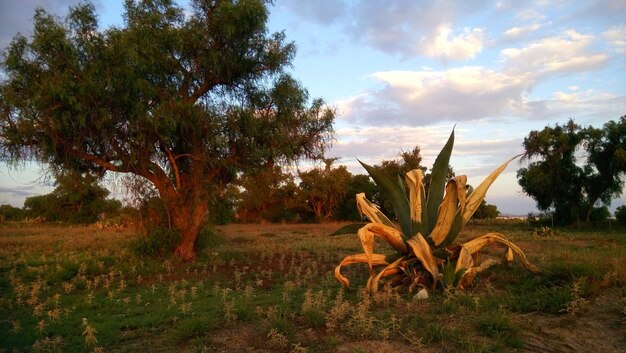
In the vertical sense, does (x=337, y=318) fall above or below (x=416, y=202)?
below

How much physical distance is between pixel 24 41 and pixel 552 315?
1321 cm

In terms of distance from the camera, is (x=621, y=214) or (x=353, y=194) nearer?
(x=621, y=214)

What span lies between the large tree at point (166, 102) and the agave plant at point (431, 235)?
611 centimetres

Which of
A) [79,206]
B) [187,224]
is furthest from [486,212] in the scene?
[187,224]

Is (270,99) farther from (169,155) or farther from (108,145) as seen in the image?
(108,145)

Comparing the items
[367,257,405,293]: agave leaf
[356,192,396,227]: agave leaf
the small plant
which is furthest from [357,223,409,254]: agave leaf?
the small plant

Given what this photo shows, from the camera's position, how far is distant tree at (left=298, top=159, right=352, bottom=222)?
162 ft

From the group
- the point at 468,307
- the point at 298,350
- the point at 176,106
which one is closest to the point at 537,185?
the point at 176,106

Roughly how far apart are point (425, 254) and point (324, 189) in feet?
138

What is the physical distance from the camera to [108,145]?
43.4 ft

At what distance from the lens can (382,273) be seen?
7582mm

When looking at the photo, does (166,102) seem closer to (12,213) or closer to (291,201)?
(291,201)

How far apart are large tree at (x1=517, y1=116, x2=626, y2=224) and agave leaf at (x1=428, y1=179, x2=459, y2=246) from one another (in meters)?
30.4

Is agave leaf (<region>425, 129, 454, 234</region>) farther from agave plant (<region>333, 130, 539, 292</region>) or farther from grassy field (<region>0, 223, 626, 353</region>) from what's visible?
grassy field (<region>0, 223, 626, 353</region>)
